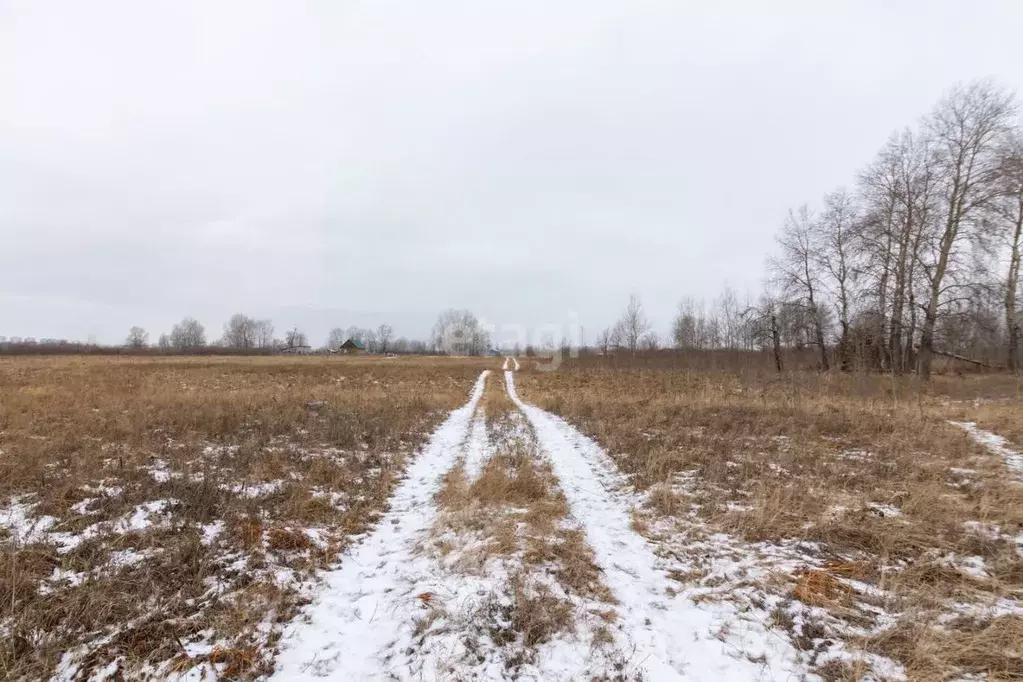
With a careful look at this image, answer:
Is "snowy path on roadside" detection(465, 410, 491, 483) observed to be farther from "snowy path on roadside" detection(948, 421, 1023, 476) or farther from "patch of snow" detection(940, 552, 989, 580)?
"snowy path on roadside" detection(948, 421, 1023, 476)

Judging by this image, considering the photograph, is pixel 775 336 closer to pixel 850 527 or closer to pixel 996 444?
pixel 996 444

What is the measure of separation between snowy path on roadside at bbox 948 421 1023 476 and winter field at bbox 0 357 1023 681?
0.53ft

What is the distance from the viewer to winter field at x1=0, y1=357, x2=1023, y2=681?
347 centimetres

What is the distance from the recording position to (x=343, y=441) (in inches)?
415

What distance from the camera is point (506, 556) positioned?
4984 mm

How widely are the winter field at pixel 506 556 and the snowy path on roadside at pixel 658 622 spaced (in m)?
0.03

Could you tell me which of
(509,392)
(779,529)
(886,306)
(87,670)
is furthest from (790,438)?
(886,306)

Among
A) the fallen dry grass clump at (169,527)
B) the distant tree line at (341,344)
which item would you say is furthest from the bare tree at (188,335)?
the fallen dry grass clump at (169,527)

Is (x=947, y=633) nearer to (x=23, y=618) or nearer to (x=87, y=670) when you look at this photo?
(x=87, y=670)

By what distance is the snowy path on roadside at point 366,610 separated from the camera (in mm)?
3467

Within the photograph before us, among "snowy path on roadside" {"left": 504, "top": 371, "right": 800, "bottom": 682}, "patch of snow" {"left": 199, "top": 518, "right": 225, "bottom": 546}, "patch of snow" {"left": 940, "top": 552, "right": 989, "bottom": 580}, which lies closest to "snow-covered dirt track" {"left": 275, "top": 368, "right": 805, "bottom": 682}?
"snowy path on roadside" {"left": 504, "top": 371, "right": 800, "bottom": 682}

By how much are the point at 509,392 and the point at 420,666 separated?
22009 millimetres

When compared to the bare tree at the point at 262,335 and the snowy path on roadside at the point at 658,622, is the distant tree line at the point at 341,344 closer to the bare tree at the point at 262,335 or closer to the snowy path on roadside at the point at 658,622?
the bare tree at the point at 262,335

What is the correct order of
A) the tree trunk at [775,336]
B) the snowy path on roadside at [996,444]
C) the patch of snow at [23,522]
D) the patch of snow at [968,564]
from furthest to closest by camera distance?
the tree trunk at [775,336] < the snowy path on roadside at [996,444] < the patch of snow at [23,522] < the patch of snow at [968,564]
